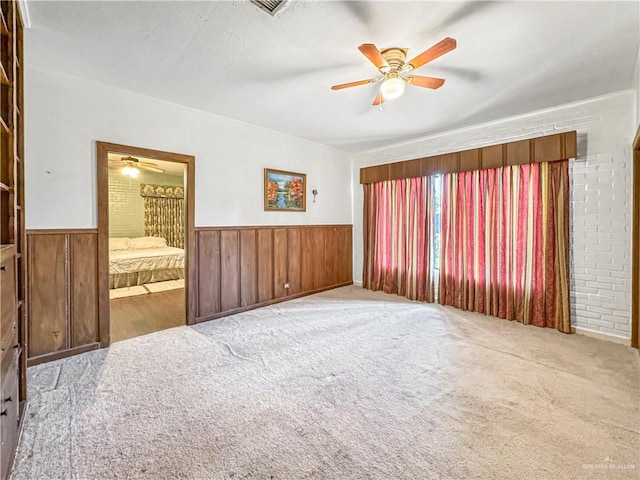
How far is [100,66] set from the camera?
2.52m

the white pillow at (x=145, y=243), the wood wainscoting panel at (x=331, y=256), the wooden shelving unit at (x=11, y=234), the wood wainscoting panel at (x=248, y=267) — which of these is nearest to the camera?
the wooden shelving unit at (x=11, y=234)

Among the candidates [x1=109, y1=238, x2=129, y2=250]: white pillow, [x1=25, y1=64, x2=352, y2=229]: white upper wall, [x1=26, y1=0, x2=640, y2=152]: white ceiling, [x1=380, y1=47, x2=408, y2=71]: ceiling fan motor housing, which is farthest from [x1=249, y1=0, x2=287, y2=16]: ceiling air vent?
[x1=109, y1=238, x2=129, y2=250]: white pillow

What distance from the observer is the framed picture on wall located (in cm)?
423

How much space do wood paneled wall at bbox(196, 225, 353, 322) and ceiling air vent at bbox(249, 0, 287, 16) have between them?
2444mm

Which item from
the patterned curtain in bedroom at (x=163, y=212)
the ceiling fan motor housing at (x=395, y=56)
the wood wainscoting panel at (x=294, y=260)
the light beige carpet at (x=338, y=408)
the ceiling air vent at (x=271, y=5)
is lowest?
the light beige carpet at (x=338, y=408)

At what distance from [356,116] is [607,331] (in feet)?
11.7

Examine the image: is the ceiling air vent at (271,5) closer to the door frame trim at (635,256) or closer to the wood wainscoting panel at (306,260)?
the wood wainscoting panel at (306,260)

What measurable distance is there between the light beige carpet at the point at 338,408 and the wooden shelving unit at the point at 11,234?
0.79 ft

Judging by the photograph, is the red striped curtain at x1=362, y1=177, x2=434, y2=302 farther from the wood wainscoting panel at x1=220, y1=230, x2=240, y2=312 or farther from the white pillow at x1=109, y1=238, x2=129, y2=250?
the white pillow at x1=109, y1=238, x2=129, y2=250

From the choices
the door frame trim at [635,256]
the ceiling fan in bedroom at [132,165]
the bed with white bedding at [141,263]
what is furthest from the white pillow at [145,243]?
the door frame trim at [635,256]

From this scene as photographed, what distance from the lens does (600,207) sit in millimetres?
3084

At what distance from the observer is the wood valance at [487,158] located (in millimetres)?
3199

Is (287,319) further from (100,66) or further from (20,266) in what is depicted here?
(100,66)

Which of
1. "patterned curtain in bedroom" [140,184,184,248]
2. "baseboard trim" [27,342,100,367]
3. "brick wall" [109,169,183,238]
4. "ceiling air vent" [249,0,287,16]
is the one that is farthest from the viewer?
"patterned curtain in bedroom" [140,184,184,248]
